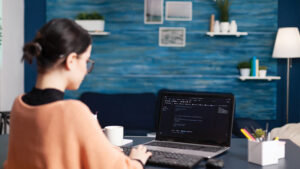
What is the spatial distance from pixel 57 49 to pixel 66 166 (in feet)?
1.18

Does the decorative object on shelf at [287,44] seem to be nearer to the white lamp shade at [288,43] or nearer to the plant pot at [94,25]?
the white lamp shade at [288,43]

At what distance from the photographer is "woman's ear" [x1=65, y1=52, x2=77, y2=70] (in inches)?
44.4

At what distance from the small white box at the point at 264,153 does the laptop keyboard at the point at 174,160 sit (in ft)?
0.71

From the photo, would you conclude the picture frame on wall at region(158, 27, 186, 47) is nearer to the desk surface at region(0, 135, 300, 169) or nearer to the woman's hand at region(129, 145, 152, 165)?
the desk surface at region(0, 135, 300, 169)

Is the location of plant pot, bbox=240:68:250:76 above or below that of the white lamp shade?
below

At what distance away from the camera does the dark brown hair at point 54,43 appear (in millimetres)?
1101

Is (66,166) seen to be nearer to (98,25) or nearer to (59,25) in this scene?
(59,25)

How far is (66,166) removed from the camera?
1.09 metres

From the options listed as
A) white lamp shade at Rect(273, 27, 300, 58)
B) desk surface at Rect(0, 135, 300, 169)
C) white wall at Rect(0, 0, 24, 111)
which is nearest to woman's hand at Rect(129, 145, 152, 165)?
desk surface at Rect(0, 135, 300, 169)

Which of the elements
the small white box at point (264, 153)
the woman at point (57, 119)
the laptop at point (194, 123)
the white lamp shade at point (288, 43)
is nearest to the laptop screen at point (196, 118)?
the laptop at point (194, 123)

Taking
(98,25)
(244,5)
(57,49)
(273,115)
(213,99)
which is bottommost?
(273,115)

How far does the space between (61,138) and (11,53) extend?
3.30m

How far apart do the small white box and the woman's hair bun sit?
942 millimetres

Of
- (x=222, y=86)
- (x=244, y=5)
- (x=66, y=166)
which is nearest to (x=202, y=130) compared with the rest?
(x=66, y=166)
